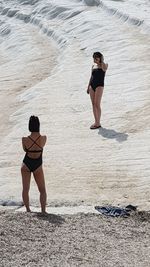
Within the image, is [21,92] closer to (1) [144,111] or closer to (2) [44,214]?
(1) [144,111]

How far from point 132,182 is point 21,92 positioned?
42.3 feet

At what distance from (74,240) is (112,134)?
22.9ft

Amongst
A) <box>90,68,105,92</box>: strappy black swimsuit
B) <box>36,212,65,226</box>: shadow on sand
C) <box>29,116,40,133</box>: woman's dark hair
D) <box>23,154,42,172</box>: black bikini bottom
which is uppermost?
<box>90,68,105,92</box>: strappy black swimsuit

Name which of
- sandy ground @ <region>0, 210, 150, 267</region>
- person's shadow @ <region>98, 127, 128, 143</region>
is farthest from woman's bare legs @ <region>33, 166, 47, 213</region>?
person's shadow @ <region>98, 127, 128, 143</region>

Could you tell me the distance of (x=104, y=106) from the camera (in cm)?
1922

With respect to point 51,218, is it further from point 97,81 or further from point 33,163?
point 97,81

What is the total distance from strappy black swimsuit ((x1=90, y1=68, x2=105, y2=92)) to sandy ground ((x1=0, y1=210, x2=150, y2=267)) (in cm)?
540

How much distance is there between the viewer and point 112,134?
53.5 ft

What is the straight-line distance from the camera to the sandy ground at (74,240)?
873 centimetres

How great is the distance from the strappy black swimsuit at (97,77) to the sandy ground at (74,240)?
5.40 m

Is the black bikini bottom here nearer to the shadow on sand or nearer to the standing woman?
the shadow on sand

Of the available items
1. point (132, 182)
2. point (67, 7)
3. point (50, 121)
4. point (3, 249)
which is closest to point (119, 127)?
point (50, 121)

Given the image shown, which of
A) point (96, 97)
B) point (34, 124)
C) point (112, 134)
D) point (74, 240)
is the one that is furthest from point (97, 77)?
point (74, 240)

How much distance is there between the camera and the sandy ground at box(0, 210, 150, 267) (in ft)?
28.7
